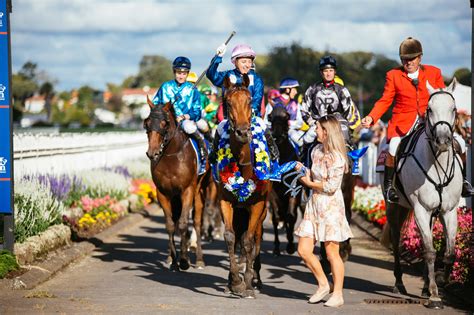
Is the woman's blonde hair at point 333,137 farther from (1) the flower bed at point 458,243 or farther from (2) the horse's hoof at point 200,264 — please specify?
(2) the horse's hoof at point 200,264

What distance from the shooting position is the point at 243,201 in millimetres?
10594

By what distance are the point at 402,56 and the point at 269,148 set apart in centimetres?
206

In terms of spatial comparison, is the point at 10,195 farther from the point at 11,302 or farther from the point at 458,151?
the point at 458,151

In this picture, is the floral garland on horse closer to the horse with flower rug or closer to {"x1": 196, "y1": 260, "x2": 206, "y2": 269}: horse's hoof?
the horse with flower rug

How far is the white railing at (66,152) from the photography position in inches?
637

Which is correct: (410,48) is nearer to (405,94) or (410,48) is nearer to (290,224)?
(405,94)

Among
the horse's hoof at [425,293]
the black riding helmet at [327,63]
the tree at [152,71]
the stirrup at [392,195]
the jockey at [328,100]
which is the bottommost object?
the horse's hoof at [425,293]

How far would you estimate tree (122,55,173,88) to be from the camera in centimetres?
15838

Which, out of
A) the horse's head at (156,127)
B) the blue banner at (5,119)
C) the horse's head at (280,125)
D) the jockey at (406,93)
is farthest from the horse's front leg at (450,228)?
the blue banner at (5,119)

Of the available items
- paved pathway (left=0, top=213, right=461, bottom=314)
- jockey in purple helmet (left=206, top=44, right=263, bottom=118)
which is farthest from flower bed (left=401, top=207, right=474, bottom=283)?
jockey in purple helmet (left=206, top=44, right=263, bottom=118)

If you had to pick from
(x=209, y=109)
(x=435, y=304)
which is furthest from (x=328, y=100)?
(x=209, y=109)

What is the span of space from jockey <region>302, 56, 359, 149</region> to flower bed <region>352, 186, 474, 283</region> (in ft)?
5.63

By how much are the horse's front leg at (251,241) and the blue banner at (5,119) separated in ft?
10.6

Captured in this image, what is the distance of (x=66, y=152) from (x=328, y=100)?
30.8ft
